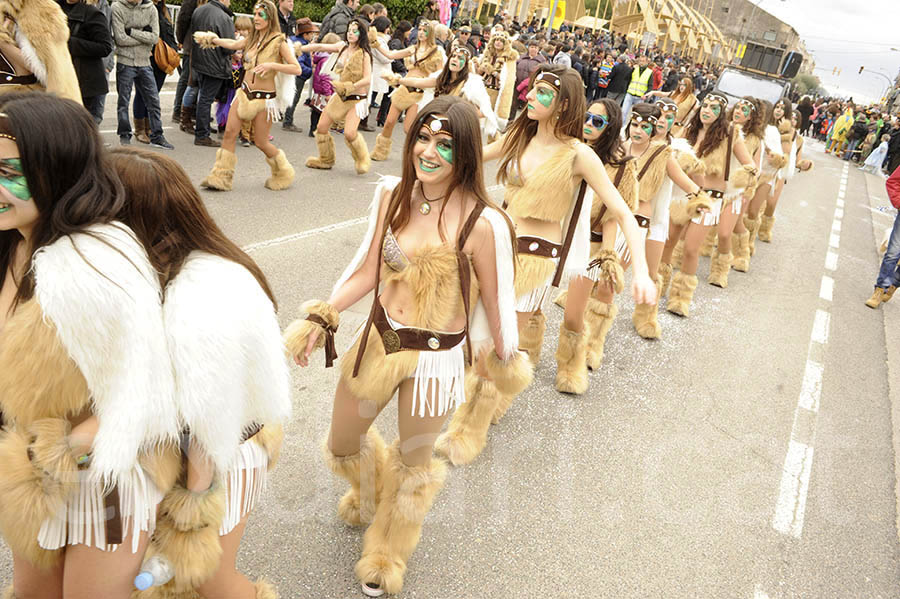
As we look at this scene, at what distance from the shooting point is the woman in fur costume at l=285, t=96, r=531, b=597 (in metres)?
2.43

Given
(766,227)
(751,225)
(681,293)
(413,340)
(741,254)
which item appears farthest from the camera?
(766,227)

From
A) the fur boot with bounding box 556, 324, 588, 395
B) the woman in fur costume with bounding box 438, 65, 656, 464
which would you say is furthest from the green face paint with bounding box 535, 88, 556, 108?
the fur boot with bounding box 556, 324, 588, 395

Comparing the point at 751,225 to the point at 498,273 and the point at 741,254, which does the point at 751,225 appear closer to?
the point at 741,254

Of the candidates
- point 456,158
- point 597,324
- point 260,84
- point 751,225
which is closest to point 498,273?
point 456,158

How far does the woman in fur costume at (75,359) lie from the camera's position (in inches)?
60.2

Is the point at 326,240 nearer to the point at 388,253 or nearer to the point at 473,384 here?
the point at 473,384

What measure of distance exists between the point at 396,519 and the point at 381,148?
8.18 metres

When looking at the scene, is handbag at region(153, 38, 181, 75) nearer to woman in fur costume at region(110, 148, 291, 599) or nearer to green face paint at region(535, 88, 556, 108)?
green face paint at region(535, 88, 556, 108)

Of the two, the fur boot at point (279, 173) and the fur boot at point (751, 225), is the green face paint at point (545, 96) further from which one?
the fur boot at point (751, 225)

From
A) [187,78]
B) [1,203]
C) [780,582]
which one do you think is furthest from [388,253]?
[187,78]

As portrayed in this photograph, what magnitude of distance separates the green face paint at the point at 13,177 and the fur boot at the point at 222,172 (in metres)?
5.78

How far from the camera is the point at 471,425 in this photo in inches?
147

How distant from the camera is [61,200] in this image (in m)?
1.59

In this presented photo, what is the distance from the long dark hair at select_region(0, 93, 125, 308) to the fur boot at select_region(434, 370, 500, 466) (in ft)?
7.78
